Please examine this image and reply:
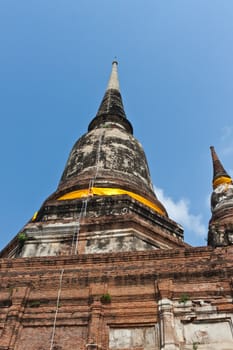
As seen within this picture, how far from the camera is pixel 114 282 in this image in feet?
26.6

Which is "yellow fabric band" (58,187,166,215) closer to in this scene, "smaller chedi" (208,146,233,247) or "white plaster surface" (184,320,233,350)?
"smaller chedi" (208,146,233,247)

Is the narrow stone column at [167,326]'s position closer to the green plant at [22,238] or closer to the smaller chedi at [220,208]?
the smaller chedi at [220,208]

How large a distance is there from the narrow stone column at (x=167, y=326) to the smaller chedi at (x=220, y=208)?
7.09ft

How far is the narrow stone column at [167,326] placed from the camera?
6.87 m

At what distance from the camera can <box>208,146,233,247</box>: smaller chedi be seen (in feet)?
30.8

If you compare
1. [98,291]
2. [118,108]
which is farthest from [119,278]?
[118,108]

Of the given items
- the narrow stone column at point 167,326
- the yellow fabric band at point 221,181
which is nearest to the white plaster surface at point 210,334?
the narrow stone column at point 167,326

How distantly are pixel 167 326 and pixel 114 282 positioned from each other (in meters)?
1.44

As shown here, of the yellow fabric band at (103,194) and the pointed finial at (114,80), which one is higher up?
the pointed finial at (114,80)

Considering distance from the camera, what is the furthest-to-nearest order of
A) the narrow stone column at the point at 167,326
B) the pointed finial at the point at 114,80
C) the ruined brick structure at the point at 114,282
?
the pointed finial at the point at 114,80, the ruined brick structure at the point at 114,282, the narrow stone column at the point at 167,326

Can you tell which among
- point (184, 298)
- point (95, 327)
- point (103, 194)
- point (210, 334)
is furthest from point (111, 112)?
point (210, 334)

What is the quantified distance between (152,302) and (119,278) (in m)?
0.83

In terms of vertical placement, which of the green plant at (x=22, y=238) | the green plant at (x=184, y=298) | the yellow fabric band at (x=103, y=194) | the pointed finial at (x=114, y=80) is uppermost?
the pointed finial at (x=114, y=80)

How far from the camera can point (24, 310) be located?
26.0 feet
